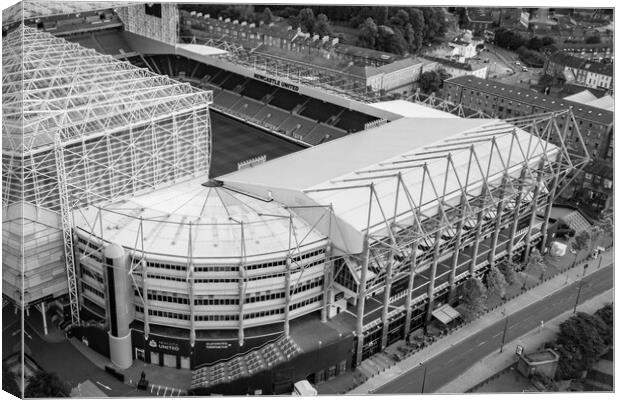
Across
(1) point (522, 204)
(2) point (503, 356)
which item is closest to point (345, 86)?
(1) point (522, 204)

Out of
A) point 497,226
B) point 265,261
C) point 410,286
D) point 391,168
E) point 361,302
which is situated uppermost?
point 391,168

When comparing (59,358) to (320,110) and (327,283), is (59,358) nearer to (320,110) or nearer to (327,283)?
(327,283)

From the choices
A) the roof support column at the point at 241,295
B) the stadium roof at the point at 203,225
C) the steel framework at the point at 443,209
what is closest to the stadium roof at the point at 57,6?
the stadium roof at the point at 203,225

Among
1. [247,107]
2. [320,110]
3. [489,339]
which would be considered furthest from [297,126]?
[489,339]

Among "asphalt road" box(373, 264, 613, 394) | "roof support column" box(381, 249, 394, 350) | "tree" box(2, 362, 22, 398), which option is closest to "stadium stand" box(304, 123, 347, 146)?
"asphalt road" box(373, 264, 613, 394)

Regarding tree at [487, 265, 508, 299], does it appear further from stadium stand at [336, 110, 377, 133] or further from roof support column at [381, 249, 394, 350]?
stadium stand at [336, 110, 377, 133]

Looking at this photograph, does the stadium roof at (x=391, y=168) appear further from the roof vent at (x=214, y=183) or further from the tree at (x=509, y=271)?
the tree at (x=509, y=271)

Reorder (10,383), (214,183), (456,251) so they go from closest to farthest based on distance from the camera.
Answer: (10,383)
(456,251)
(214,183)
